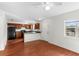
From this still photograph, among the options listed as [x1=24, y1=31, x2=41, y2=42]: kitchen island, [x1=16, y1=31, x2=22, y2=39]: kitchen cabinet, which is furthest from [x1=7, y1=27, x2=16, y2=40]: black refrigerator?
[x1=24, y1=31, x2=41, y2=42]: kitchen island

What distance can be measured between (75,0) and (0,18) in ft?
13.1

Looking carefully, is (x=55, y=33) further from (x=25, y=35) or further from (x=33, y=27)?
(x=33, y=27)

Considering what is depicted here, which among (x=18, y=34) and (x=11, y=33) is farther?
(x=18, y=34)

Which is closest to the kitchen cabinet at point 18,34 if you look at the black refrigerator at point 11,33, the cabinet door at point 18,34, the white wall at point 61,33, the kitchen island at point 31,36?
the cabinet door at point 18,34

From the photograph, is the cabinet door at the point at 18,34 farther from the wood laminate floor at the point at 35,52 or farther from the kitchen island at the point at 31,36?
the wood laminate floor at the point at 35,52

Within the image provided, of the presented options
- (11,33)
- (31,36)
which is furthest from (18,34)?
(31,36)

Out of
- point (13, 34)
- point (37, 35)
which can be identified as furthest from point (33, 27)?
point (13, 34)

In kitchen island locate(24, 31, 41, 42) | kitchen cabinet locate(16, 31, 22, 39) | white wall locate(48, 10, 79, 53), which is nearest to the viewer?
white wall locate(48, 10, 79, 53)

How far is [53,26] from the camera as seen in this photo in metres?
5.85

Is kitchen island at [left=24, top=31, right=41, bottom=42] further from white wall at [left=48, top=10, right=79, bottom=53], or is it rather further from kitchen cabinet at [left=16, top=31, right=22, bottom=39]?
kitchen cabinet at [left=16, top=31, right=22, bottom=39]

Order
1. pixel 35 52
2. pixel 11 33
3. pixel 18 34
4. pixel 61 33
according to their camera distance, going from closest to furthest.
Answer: pixel 35 52
pixel 61 33
pixel 11 33
pixel 18 34

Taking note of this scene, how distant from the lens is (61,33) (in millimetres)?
4988

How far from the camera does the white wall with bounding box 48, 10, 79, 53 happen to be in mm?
4084

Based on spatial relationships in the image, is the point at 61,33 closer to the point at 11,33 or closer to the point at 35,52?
the point at 35,52
